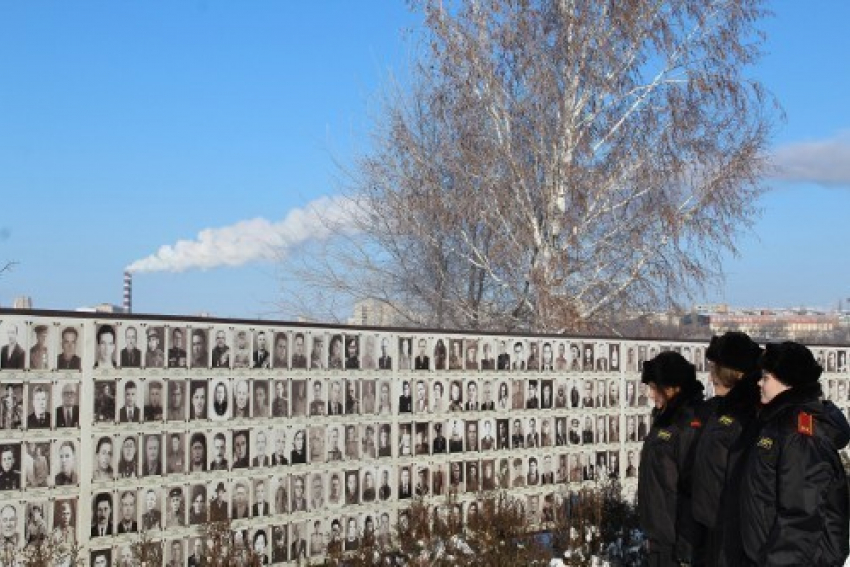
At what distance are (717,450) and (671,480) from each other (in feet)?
2.37

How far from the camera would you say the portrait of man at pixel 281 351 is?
782 centimetres

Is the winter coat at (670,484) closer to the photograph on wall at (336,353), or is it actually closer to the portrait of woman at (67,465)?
the photograph on wall at (336,353)

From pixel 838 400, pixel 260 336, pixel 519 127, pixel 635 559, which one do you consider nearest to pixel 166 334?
pixel 260 336

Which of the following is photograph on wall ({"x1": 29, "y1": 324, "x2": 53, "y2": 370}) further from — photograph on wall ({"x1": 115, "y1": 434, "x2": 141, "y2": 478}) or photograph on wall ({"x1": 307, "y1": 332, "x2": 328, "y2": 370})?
photograph on wall ({"x1": 307, "y1": 332, "x2": 328, "y2": 370})

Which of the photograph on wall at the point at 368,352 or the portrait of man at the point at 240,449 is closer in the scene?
the portrait of man at the point at 240,449

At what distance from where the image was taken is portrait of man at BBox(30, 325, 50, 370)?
21.0ft

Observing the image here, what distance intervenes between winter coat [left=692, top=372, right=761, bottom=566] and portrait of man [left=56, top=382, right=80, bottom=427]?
3.50 m

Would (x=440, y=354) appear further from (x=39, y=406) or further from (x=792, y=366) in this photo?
(x=792, y=366)

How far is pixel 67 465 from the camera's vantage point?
6.59m

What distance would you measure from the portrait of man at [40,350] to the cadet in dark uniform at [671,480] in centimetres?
358

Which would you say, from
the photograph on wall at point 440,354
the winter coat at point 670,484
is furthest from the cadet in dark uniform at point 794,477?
the photograph on wall at point 440,354

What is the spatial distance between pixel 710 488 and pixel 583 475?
4.32 metres

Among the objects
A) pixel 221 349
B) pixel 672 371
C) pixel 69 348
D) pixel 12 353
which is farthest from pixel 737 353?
pixel 12 353

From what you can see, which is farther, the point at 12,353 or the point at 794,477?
the point at 12,353
